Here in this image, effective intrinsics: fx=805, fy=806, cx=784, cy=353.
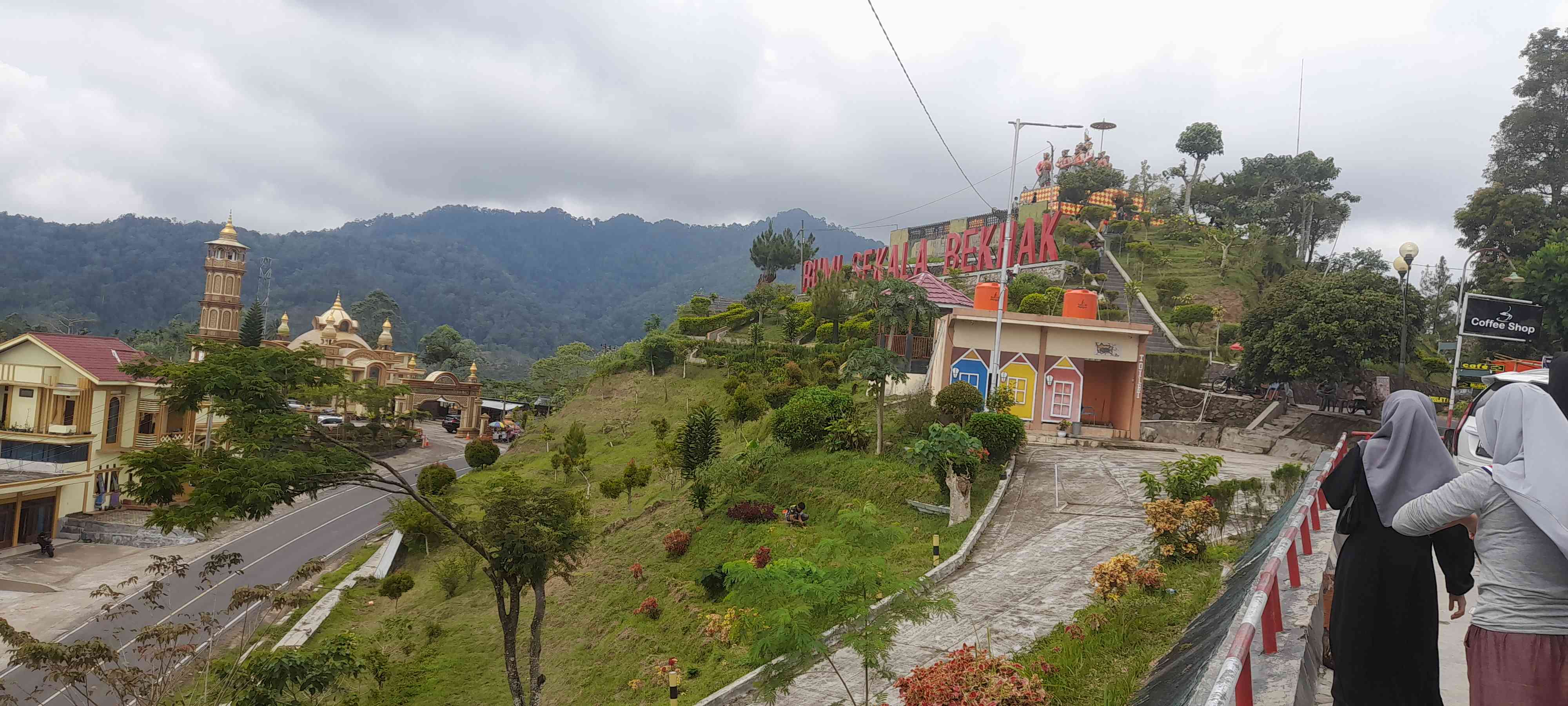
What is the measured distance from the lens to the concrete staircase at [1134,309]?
38.6 metres

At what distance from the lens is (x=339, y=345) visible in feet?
195

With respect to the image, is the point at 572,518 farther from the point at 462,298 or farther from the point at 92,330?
the point at 462,298

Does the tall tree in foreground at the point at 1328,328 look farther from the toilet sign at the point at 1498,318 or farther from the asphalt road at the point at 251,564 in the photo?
the asphalt road at the point at 251,564

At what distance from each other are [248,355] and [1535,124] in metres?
50.8

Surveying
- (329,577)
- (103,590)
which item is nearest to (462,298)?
(329,577)

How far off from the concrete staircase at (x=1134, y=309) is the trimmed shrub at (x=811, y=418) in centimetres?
1816

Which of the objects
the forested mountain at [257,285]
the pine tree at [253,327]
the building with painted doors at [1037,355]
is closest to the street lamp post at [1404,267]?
the building with painted doors at [1037,355]

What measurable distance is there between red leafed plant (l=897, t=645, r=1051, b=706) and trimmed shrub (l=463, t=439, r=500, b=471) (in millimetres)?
35109

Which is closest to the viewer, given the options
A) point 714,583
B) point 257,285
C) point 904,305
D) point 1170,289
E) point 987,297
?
point 714,583

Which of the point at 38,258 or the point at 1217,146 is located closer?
the point at 1217,146

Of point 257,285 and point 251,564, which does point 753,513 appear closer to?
point 251,564

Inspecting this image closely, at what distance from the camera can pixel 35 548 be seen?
28312 millimetres

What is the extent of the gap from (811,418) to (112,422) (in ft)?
103

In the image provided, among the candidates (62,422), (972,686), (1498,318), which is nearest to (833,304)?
(1498,318)
